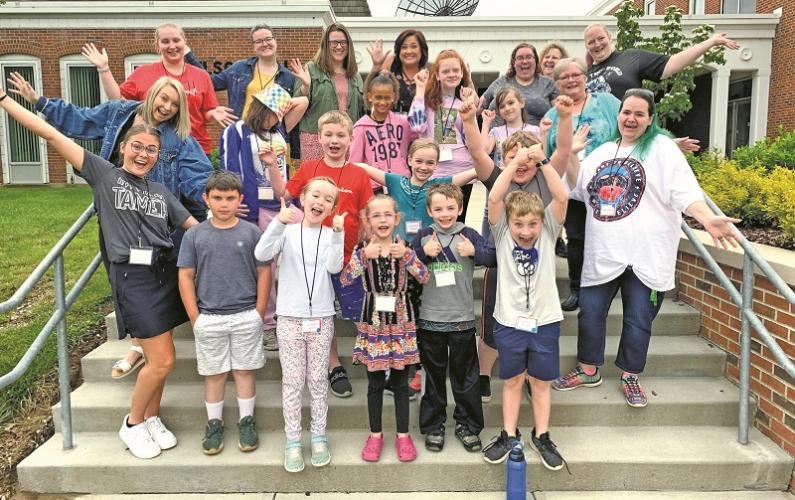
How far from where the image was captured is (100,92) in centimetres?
1488

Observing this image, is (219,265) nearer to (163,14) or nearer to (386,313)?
(386,313)

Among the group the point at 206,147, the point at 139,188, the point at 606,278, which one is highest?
the point at 206,147

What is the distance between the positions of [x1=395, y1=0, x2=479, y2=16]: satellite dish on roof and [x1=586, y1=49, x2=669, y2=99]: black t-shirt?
58.3 feet

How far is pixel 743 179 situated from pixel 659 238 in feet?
6.78

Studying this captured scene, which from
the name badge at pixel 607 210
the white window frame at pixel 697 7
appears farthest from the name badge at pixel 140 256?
the white window frame at pixel 697 7

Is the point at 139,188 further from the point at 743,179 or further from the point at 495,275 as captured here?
the point at 743,179

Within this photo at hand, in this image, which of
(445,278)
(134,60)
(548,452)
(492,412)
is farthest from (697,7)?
(548,452)

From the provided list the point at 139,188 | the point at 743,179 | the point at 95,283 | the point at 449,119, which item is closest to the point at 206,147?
the point at 139,188

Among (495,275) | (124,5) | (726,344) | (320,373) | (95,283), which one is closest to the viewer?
(320,373)

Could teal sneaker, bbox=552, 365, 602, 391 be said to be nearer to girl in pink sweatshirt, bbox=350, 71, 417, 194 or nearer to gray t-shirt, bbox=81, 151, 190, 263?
girl in pink sweatshirt, bbox=350, 71, 417, 194

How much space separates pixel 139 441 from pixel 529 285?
2.48 m

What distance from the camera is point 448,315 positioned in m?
3.12

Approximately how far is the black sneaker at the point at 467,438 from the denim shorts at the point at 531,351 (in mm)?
425

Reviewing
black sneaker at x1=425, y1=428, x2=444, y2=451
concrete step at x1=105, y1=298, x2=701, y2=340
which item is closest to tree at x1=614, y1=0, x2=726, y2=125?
concrete step at x1=105, y1=298, x2=701, y2=340
